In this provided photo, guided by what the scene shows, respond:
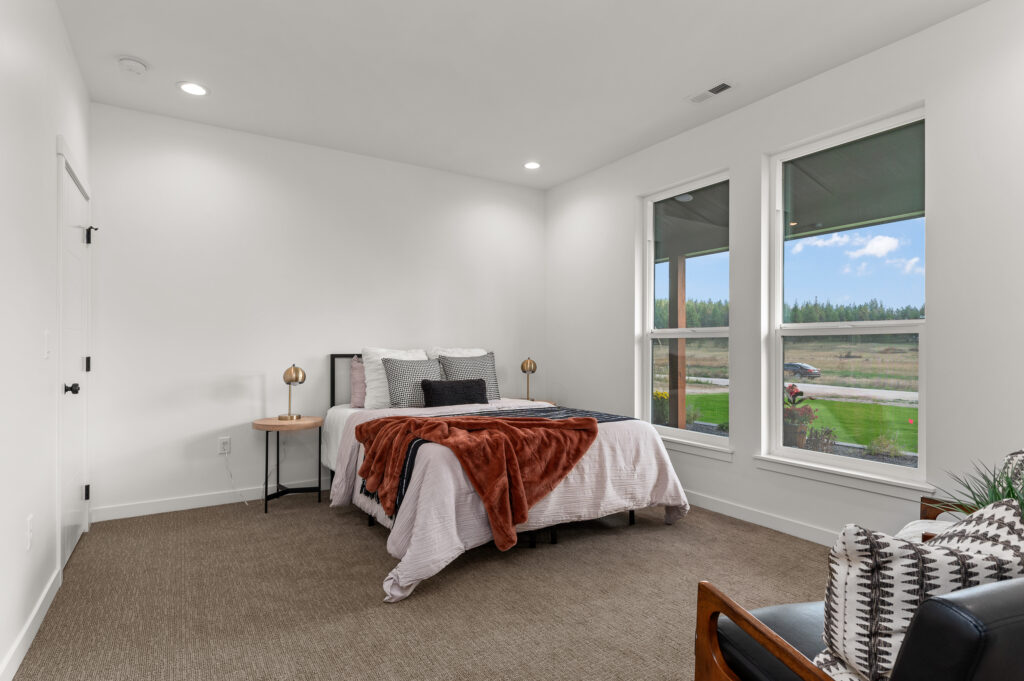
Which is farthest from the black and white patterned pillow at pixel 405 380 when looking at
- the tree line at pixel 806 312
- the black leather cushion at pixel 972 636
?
the black leather cushion at pixel 972 636

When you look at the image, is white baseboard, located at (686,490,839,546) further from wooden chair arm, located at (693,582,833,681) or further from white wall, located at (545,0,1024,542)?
wooden chair arm, located at (693,582,833,681)

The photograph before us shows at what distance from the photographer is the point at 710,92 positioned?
3.74m

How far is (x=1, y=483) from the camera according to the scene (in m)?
1.95

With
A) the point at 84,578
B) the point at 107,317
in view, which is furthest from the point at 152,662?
the point at 107,317

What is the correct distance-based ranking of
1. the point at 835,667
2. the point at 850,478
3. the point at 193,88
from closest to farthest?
1. the point at 835,667
2. the point at 850,478
3. the point at 193,88

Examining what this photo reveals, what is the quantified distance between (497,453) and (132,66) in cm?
310

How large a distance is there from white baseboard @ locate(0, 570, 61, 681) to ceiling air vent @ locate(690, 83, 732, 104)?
4.38 m

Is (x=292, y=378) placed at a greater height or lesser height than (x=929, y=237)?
lesser

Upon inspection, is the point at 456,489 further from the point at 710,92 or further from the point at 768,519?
the point at 710,92

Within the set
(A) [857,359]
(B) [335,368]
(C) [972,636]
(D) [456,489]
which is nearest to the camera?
(C) [972,636]

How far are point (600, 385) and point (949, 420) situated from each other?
2694 mm

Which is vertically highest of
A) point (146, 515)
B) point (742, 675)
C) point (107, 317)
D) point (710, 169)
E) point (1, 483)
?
point (710, 169)

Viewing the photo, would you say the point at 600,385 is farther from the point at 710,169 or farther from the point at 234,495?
the point at 234,495

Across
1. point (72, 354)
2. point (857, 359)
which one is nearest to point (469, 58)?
point (72, 354)
